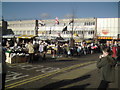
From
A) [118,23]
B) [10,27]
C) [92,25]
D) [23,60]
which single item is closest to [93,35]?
[92,25]

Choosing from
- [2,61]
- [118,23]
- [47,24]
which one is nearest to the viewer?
[2,61]

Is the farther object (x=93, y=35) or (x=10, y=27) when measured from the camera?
(x=10, y=27)

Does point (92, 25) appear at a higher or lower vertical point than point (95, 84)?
higher

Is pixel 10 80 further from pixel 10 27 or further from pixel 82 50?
pixel 10 27

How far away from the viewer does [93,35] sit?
2603 inches

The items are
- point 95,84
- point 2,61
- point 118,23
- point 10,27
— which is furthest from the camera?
point 10,27

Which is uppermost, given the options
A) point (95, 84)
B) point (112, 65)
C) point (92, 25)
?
point (92, 25)

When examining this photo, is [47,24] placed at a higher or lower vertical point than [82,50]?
higher

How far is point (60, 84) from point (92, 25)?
63471mm

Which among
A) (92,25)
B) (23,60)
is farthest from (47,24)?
(23,60)

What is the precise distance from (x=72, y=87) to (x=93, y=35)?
6102 centimetres

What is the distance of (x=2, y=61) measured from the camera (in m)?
5.03

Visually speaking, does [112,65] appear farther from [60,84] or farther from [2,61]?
[2,61]

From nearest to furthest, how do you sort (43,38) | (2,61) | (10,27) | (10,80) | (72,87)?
(2,61), (72,87), (10,80), (43,38), (10,27)
